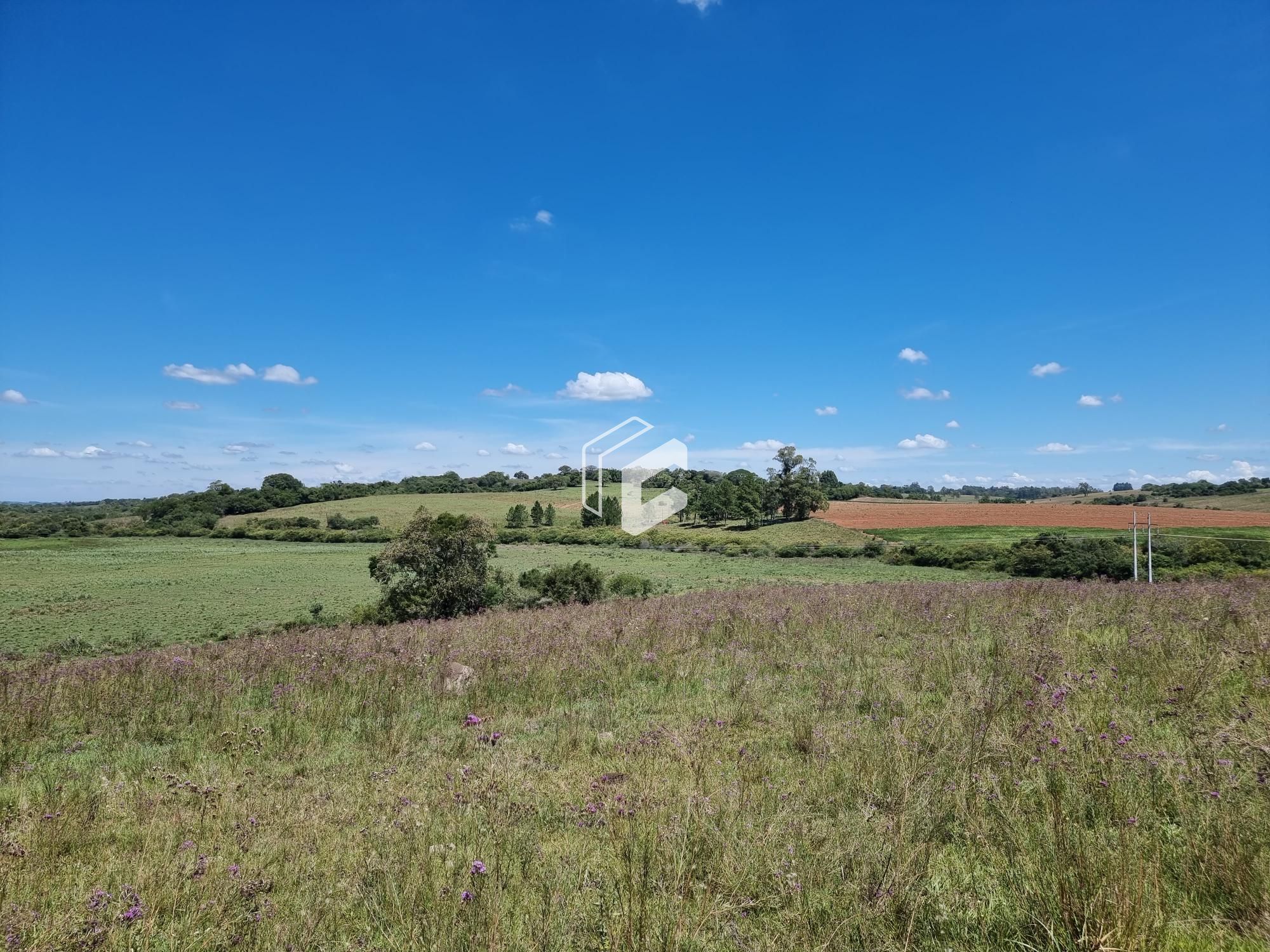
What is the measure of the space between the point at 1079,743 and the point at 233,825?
19.3ft

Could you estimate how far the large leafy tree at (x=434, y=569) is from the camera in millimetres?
18922

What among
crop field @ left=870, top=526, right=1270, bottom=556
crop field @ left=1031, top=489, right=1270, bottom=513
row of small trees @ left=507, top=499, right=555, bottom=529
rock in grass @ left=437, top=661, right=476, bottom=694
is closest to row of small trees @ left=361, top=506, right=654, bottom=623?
rock in grass @ left=437, top=661, right=476, bottom=694

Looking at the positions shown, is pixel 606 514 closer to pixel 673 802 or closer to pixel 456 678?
pixel 456 678

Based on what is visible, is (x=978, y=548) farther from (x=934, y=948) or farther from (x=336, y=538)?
(x=336, y=538)

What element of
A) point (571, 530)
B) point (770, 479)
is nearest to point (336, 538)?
point (571, 530)

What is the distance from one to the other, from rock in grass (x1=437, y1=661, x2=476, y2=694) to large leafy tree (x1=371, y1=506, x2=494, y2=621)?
11.1 meters

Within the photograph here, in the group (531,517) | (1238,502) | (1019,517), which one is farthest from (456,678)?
(1238,502)

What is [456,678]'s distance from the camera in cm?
786

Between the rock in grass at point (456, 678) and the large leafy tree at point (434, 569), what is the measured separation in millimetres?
11078

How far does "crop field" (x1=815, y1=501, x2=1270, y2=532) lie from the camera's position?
59.8m

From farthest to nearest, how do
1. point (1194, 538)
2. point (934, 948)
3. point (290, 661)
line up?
point (1194, 538)
point (290, 661)
point (934, 948)

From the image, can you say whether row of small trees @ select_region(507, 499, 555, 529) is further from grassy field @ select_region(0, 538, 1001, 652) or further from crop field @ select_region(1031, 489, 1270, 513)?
crop field @ select_region(1031, 489, 1270, 513)

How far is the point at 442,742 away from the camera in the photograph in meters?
5.62

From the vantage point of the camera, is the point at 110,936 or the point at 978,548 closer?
the point at 110,936
